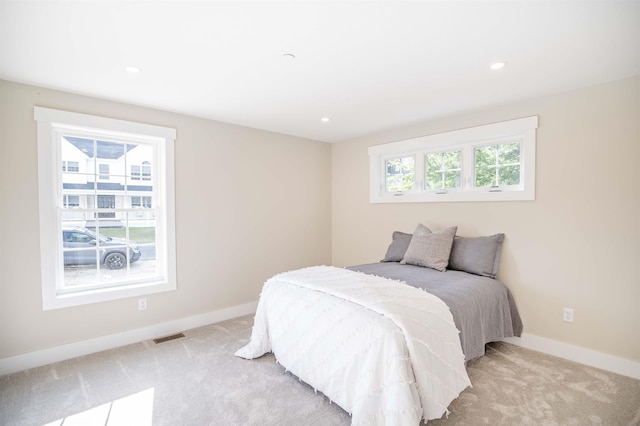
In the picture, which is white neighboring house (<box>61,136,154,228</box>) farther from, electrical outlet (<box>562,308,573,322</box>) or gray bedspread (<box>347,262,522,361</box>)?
electrical outlet (<box>562,308,573,322</box>)

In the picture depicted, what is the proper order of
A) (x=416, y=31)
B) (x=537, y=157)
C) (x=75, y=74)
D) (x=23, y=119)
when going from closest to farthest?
(x=416, y=31) → (x=75, y=74) → (x=23, y=119) → (x=537, y=157)

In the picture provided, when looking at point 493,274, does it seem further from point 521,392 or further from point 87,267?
point 87,267

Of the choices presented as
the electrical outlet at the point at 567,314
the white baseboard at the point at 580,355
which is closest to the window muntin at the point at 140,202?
the white baseboard at the point at 580,355

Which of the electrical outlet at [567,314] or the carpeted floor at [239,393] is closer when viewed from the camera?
the carpeted floor at [239,393]

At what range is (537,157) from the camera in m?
2.93

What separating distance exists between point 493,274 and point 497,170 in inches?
42.7

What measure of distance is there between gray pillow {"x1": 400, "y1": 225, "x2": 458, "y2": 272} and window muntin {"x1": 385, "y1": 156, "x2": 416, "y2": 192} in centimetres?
82

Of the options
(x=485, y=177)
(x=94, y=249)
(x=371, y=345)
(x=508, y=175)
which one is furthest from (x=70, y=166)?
(x=508, y=175)

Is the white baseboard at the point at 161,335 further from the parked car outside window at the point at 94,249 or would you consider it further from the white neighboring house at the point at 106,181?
the white neighboring house at the point at 106,181

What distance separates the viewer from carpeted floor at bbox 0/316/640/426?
197cm

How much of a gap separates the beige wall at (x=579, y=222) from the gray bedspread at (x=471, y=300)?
0.97ft

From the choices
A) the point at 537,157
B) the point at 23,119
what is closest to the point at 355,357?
the point at 537,157

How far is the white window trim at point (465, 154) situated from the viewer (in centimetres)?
297

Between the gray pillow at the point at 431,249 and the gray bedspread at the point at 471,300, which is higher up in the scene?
the gray pillow at the point at 431,249
